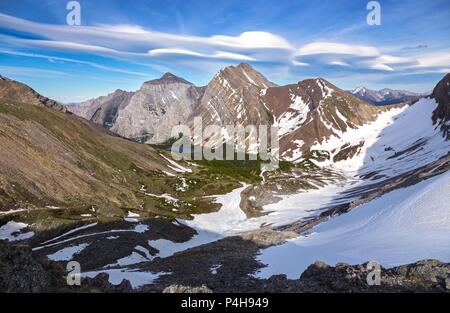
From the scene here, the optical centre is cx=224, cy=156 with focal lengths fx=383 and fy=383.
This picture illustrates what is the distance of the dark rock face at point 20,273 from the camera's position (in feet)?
78.0

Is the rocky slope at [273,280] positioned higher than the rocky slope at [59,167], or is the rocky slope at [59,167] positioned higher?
the rocky slope at [59,167]

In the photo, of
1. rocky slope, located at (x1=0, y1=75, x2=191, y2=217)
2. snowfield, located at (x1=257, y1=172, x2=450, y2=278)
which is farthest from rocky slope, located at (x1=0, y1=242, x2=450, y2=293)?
rocky slope, located at (x1=0, y1=75, x2=191, y2=217)

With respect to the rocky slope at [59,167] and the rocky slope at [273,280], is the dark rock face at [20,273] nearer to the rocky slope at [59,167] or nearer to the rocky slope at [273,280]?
the rocky slope at [273,280]

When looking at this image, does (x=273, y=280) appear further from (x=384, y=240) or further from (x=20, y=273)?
(x=384, y=240)

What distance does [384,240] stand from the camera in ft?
149

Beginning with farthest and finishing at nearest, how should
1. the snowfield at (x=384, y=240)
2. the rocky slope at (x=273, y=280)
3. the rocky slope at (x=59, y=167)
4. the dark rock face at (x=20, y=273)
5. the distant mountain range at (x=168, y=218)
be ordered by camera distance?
1. the rocky slope at (x=59, y=167)
2. the distant mountain range at (x=168, y=218)
3. the snowfield at (x=384, y=240)
4. the rocky slope at (x=273, y=280)
5. the dark rock face at (x=20, y=273)

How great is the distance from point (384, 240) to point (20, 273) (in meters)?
38.4

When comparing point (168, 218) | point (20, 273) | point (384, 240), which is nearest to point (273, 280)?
point (20, 273)

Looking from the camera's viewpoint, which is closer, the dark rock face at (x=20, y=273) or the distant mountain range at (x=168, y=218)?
the dark rock face at (x=20, y=273)

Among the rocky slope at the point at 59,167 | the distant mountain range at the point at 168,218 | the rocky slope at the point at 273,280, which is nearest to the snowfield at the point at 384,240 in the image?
the distant mountain range at the point at 168,218

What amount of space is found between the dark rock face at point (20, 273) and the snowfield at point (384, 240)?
22.1m

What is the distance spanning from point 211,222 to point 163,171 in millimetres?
70483

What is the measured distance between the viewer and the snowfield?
38531mm

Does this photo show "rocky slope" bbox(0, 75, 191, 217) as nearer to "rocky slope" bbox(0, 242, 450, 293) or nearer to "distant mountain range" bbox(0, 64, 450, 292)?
"distant mountain range" bbox(0, 64, 450, 292)
